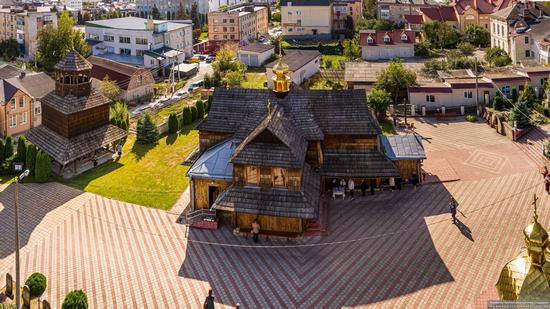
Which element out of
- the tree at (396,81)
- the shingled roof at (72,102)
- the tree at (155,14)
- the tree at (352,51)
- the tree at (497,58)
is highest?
the tree at (155,14)

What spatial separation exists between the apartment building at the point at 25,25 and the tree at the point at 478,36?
72.3m

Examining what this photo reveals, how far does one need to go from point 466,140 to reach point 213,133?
73.7 feet

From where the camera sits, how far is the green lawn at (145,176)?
1345 inches

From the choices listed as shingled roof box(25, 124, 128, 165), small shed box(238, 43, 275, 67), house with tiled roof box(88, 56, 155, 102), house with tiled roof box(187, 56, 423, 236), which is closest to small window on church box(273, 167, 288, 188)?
house with tiled roof box(187, 56, 423, 236)

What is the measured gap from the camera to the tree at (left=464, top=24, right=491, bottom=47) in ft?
269

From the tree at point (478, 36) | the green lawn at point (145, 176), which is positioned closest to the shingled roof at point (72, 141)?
the green lawn at point (145, 176)

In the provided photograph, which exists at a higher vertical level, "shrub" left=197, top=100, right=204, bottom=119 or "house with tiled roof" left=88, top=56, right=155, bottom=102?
"house with tiled roof" left=88, top=56, right=155, bottom=102

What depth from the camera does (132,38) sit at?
3344 inches

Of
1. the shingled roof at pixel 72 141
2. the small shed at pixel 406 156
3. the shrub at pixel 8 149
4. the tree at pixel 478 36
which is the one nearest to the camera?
the small shed at pixel 406 156

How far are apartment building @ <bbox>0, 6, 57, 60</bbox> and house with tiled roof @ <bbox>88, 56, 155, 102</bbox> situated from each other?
84.5ft

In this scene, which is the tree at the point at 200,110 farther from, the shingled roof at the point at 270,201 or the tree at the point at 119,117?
the shingled roof at the point at 270,201

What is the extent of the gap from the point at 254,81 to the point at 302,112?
39330mm

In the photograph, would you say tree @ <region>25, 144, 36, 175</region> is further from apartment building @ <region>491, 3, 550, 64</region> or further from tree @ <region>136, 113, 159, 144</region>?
apartment building @ <region>491, 3, 550, 64</region>

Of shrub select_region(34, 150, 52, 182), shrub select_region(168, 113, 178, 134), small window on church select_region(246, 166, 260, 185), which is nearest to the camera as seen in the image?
small window on church select_region(246, 166, 260, 185)
